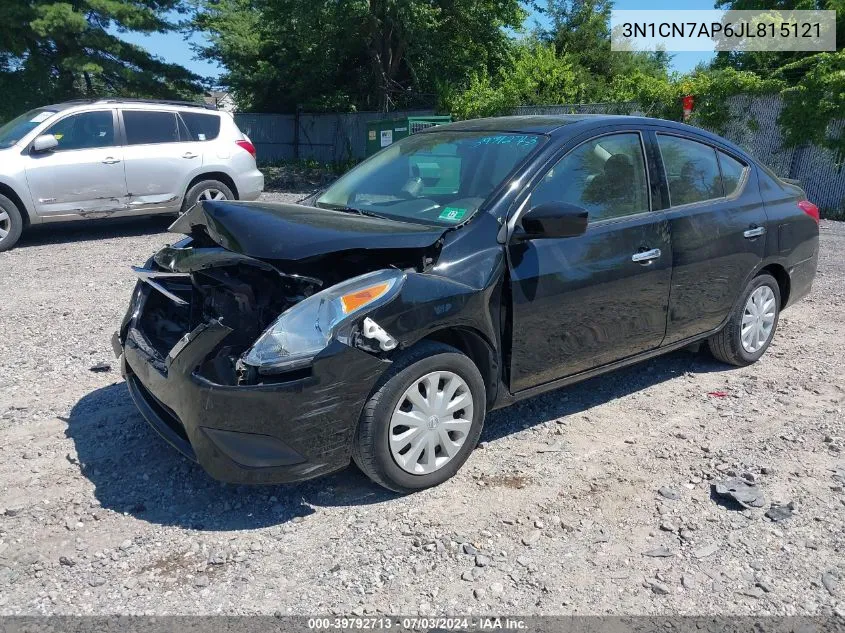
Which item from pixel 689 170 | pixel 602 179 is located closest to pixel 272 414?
pixel 602 179

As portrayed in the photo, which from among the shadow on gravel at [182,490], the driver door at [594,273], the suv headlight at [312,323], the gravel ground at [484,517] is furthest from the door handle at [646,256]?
the shadow on gravel at [182,490]

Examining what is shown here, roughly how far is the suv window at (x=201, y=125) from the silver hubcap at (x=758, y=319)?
27.2 ft

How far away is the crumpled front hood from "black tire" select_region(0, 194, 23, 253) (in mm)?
6723

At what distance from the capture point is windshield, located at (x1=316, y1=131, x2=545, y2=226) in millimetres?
3979

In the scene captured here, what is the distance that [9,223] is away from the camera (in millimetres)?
9328

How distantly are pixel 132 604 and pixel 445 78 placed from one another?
71.9ft

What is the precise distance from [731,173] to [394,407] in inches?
126

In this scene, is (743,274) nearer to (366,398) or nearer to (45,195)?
(366,398)

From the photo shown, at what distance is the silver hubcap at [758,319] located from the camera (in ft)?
17.2

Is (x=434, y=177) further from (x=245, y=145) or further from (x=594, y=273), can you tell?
(x=245, y=145)

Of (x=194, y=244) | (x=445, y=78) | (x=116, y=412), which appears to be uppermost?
(x=445, y=78)

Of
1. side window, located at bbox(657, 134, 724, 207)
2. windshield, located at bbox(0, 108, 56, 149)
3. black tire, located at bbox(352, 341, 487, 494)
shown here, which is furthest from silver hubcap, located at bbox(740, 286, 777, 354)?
windshield, located at bbox(0, 108, 56, 149)

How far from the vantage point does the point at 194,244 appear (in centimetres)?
418

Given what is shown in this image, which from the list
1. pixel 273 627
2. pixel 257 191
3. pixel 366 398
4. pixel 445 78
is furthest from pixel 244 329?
pixel 445 78
